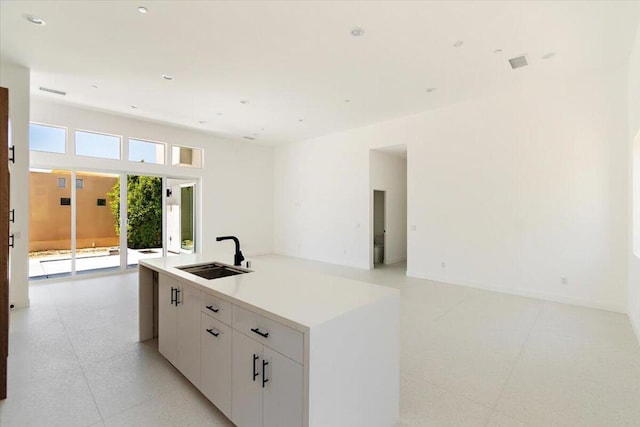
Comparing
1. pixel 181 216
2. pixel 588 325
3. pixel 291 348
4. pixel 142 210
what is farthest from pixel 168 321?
pixel 181 216

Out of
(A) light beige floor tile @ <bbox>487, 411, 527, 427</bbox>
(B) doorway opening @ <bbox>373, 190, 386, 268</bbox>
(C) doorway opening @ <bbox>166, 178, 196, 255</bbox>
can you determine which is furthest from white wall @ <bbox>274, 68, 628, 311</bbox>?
(C) doorway opening @ <bbox>166, 178, 196, 255</bbox>

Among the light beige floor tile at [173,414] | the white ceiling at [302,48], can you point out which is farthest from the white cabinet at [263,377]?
the white ceiling at [302,48]

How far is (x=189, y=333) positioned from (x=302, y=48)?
350cm

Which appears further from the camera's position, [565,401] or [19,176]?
[19,176]

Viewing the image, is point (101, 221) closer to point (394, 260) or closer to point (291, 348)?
point (291, 348)

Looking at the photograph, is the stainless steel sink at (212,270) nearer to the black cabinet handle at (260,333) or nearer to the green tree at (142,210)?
the black cabinet handle at (260,333)

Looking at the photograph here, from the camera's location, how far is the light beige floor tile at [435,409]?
198cm

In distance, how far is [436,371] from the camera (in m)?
2.62

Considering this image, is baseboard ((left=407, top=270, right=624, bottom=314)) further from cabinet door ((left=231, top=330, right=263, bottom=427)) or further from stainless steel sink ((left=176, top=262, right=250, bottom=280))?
cabinet door ((left=231, top=330, right=263, bottom=427))

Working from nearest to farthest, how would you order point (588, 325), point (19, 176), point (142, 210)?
point (588, 325)
point (19, 176)
point (142, 210)

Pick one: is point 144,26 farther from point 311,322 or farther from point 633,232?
point 633,232

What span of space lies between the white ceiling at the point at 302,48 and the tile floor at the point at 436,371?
3.49 meters

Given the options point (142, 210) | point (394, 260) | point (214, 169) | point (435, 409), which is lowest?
point (435, 409)

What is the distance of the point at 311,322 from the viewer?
1390 mm
